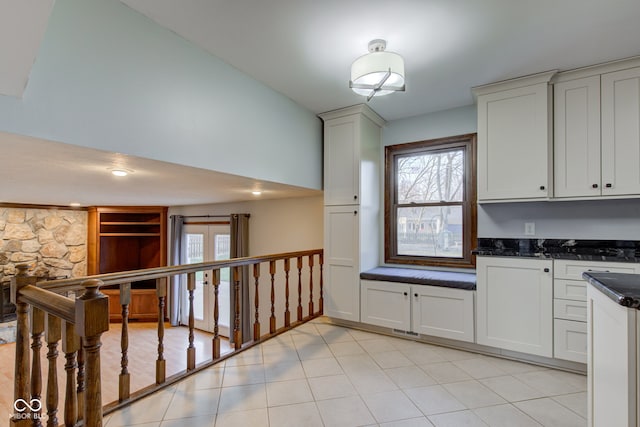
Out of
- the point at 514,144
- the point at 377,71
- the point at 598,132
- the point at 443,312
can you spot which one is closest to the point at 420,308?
the point at 443,312

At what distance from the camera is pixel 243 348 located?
2.75 m

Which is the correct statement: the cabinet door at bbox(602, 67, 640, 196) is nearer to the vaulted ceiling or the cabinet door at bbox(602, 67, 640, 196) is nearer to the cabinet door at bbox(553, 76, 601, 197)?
the cabinet door at bbox(553, 76, 601, 197)

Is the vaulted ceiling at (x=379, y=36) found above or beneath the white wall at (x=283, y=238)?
above

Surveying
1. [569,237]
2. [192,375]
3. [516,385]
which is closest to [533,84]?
[569,237]

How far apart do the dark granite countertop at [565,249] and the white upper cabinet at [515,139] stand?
497 millimetres

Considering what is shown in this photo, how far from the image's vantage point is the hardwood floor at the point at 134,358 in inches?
135

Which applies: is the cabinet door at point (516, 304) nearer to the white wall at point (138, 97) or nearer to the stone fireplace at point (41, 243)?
the white wall at point (138, 97)

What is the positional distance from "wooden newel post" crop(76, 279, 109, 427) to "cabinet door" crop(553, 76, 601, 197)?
3.20 meters

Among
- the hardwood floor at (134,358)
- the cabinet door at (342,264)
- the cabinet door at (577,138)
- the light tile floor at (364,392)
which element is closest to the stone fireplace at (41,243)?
the hardwood floor at (134,358)

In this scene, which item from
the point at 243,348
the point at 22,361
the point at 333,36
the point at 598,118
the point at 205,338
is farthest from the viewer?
the point at 205,338

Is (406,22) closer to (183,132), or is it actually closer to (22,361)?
(183,132)

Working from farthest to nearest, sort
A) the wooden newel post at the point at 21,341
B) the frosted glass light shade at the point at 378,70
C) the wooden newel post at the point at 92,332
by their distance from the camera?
the frosted glass light shade at the point at 378,70
the wooden newel post at the point at 21,341
the wooden newel post at the point at 92,332

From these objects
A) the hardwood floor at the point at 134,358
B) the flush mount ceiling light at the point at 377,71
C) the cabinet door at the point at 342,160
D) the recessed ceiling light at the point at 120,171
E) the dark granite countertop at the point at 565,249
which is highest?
the flush mount ceiling light at the point at 377,71

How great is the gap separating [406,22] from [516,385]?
266 centimetres
